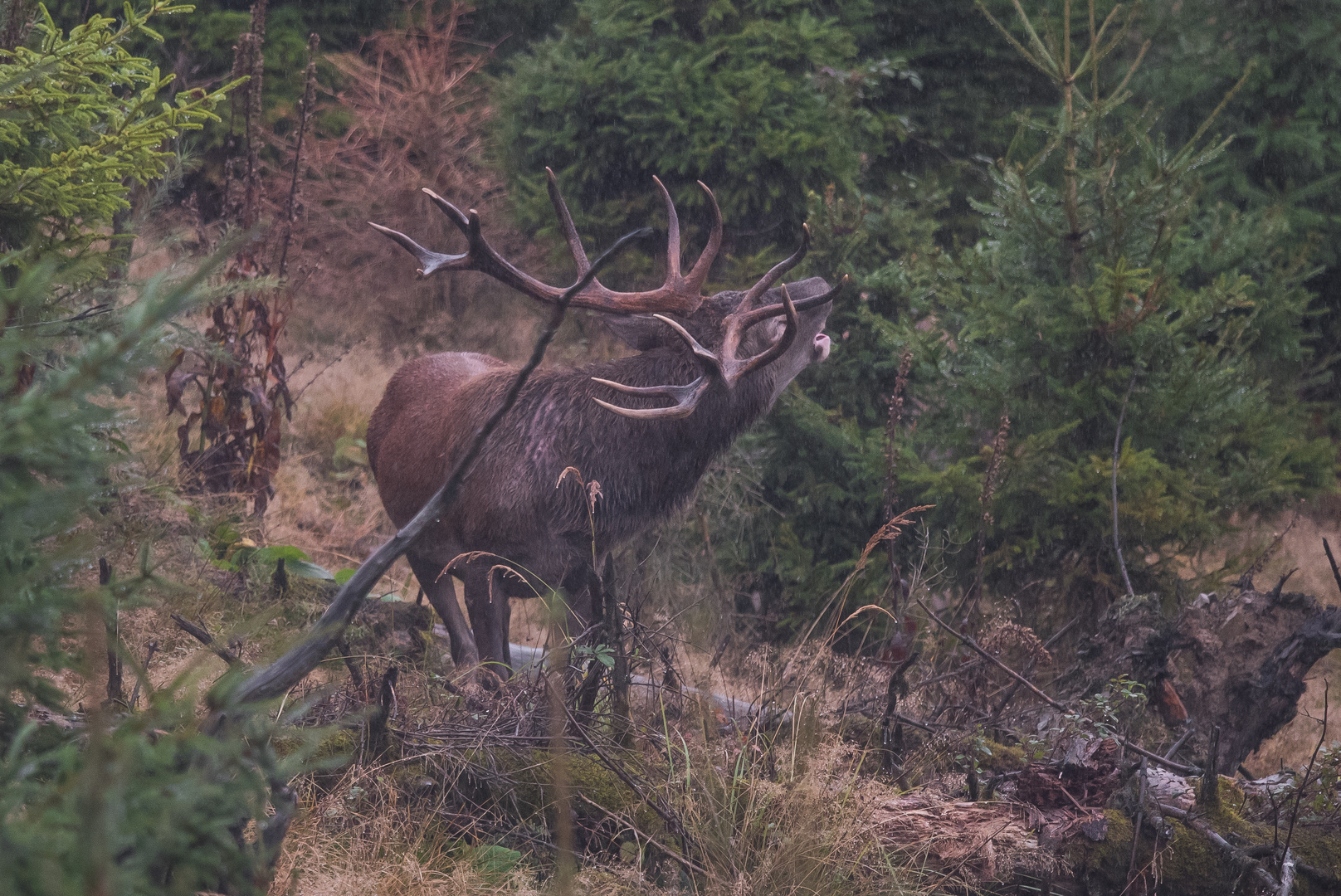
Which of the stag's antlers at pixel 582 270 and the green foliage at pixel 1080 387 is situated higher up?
the stag's antlers at pixel 582 270

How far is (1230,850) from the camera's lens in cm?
282

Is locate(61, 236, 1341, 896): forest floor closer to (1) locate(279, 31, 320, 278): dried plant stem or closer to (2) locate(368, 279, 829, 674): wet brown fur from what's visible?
(2) locate(368, 279, 829, 674): wet brown fur

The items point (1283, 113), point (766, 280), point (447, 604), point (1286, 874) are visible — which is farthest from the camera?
point (1283, 113)

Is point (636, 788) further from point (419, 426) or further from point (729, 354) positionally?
point (419, 426)

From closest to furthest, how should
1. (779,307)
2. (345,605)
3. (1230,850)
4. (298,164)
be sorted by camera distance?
(345,605), (1230,850), (779,307), (298,164)

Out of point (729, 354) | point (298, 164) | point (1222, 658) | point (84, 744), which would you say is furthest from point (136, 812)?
point (298, 164)

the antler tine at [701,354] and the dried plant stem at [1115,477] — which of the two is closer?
the antler tine at [701,354]

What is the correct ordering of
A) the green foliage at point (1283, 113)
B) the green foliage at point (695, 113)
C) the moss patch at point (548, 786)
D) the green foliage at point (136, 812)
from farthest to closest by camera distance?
the green foliage at point (1283, 113)
the green foliage at point (695, 113)
the moss patch at point (548, 786)
the green foliage at point (136, 812)

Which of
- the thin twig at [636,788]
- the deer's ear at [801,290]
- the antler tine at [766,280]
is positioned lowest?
the thin twig at [636,788]

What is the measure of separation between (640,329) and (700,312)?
281 millimetres

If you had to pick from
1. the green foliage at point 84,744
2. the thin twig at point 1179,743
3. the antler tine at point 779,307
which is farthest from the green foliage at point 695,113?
the green foliage at point 84,744

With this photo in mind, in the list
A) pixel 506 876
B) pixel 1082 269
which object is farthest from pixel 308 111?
pixel 506 876

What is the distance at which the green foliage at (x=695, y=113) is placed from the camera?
8.19 meters

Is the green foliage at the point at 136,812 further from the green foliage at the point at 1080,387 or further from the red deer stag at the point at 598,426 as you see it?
the green foliage at the point at 1080,387
